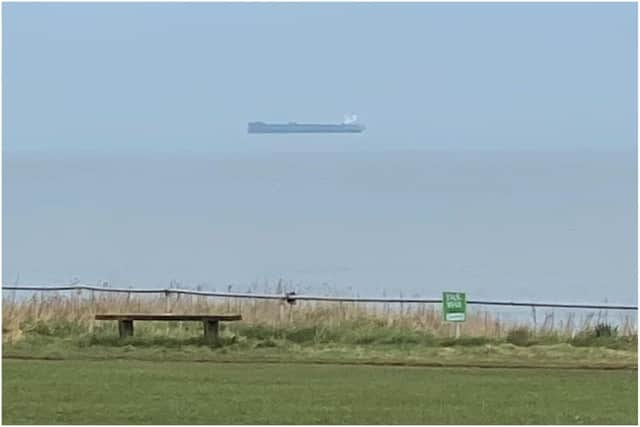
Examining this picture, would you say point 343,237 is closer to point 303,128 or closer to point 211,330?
point 211,330

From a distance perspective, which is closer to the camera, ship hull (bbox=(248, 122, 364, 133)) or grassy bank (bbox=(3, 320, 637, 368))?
grassy bank (bbox=(3, 320, 637, 368))

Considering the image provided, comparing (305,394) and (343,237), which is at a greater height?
(343,237)

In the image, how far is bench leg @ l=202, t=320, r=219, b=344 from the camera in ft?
40.3

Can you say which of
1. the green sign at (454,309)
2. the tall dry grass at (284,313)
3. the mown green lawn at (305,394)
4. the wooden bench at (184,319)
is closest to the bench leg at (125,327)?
the wooden bench at (184,319)

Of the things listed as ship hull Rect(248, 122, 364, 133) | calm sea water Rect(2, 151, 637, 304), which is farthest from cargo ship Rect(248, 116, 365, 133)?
calm sea water Rect(2, 151, 637, 304)

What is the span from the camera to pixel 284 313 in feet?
45.6

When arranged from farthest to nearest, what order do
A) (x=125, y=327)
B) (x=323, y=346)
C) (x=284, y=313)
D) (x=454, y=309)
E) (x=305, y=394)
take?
(x=284, y=313)
(x=454, y=309)
(x=125, y=327)
(x=323, y=346)
(x=305, y=394)

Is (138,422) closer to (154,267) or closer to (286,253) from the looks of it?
(154,267)

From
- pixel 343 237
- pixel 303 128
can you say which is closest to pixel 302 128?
pixel 303 128

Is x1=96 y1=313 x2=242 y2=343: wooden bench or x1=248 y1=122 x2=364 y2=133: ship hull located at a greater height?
x1=248 y1=122 x2=364 y2=133: ship hull

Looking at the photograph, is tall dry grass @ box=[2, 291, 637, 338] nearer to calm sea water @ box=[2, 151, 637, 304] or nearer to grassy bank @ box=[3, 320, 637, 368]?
grassy bank @ box=[3, 320, 637, 368]

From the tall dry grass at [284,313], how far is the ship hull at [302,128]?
124m

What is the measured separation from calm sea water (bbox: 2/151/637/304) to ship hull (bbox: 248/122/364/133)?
79.6 m

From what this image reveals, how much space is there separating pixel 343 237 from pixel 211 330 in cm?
2096
